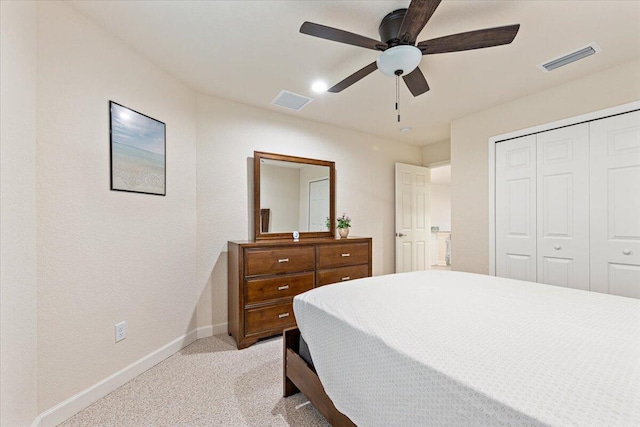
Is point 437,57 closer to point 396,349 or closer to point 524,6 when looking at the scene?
point 524,6

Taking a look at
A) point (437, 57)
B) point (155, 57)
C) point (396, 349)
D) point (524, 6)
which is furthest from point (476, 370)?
point (155, 57)

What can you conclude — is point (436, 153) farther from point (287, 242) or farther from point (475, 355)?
point (475, 355)

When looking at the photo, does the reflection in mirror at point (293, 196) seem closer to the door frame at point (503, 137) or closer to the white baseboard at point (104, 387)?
the white baseboard at point (104, 387)

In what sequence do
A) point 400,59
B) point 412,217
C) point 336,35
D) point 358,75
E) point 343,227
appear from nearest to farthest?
point 336,35 < point 400,59 < point 358,75 < point 343,227 < point 412,217

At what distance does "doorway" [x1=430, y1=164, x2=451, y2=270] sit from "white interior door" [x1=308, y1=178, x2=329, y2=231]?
4112mm

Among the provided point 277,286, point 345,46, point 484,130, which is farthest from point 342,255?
point 484,130

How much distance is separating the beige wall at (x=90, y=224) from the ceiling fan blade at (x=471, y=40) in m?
2.13

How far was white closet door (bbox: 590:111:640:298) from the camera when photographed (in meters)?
2.28

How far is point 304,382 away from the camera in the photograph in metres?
1.66

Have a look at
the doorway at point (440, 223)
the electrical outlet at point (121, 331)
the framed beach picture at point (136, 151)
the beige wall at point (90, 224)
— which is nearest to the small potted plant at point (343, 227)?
the beige wall at point (90, 224)

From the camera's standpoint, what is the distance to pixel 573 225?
8.58 feet

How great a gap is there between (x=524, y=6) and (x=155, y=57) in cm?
265

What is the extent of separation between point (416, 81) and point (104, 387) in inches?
121

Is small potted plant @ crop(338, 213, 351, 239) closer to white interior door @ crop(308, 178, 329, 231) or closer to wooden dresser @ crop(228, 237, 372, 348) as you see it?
white interior door @ crop(308, 178, 329, 231)
